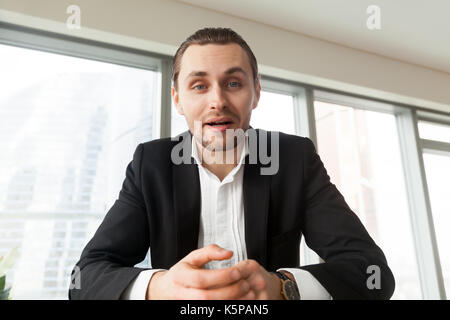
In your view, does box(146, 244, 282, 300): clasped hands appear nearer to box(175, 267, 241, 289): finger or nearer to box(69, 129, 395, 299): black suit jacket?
box(175, 267, 241, 289): finger

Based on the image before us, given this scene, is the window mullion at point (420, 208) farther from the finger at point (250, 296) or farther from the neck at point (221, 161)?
the finger at point (250, 296)

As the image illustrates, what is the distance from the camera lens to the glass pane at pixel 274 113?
303 cm

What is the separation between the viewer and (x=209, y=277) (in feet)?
1.83

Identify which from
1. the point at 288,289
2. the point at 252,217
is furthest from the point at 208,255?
the point at 252,217

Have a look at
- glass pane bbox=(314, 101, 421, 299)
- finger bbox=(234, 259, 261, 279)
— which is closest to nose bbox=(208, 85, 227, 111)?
finger bbox=(234, 259, 261, 279)

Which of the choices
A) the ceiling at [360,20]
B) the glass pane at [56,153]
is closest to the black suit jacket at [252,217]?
the glass pane at [56,153]

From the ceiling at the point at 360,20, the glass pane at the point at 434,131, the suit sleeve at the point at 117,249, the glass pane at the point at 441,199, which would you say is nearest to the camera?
the suit sleeve at the point at 117,249

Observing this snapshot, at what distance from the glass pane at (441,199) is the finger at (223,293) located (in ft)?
13.3

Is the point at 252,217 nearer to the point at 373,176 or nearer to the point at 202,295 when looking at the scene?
the point at 202,295

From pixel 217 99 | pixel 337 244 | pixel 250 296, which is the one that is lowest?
pixel 250 296

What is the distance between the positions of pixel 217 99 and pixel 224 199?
307 millimetres
